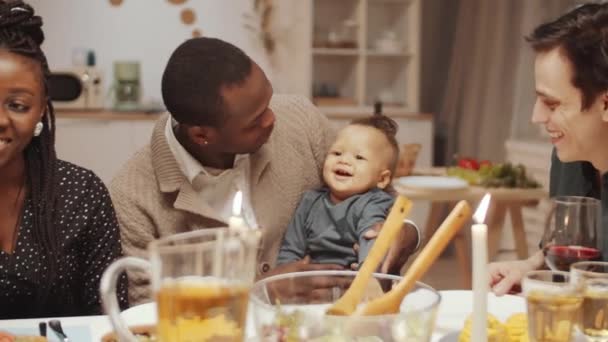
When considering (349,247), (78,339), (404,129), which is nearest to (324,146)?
(349,247)

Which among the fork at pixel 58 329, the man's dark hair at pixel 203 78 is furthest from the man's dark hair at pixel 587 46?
the fork at pixel 58 329

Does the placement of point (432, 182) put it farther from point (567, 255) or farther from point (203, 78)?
point (567, 255)

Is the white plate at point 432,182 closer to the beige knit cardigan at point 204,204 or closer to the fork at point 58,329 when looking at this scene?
the beige knit cardigan at point 204,204

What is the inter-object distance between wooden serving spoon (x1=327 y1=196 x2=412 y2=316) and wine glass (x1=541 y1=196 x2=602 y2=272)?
0.51 meters

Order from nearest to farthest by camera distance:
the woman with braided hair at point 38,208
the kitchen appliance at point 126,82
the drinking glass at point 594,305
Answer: the drinking glass at point 594,305 < the woman with braided hair at point 38,208 < the kitchen appliance at point 126,82

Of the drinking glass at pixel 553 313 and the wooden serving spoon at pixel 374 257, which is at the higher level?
the wooden serving spoon at pixel 374 257

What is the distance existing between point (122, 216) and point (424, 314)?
108 centimetres

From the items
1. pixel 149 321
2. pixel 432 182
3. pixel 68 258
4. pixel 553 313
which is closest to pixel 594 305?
pixel 553 313

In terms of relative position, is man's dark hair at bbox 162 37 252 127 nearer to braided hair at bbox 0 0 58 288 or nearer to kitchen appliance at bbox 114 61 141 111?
braided hair at bbox 0 0 58 288

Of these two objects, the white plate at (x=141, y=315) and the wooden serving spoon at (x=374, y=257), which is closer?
the wooden serving spoon at (x=374, y=257)

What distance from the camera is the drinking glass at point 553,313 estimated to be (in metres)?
1.00

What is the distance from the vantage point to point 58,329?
1.20 meters

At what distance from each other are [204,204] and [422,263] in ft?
3.19

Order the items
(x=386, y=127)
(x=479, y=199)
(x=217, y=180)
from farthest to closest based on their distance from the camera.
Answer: (x=479, y=199) → (x=386, y=127) → (x=217, y=180)
